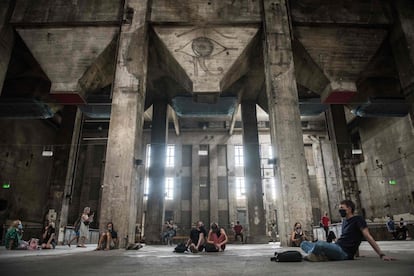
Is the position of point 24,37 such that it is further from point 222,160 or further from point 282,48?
point 222,160

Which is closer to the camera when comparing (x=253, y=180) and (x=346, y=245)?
(x=346, y=245)

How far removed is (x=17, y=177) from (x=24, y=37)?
10.2 meters

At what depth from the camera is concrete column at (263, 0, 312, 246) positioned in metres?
9.42

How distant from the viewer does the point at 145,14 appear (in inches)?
463

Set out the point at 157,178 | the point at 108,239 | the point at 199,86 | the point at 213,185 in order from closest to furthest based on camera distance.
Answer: the point at 108,239, the point at 199,86, the point at 157,178, the point at 213,185

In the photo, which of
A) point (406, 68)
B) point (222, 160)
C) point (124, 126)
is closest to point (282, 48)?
point (406, 68)

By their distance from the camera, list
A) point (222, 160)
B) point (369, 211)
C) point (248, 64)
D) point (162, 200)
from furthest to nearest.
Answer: point (222, 160)
point (369, 211)
point (162, 200)
point (248, 64)

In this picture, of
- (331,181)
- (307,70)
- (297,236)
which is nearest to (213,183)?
(331,181)

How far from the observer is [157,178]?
645 inches

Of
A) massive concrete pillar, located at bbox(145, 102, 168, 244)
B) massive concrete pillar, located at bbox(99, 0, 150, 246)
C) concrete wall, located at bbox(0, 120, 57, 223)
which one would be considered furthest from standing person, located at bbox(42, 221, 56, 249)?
concrete wall, located at bbox(0, 120, 57, 223)

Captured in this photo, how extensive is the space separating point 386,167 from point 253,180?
33.1 feet

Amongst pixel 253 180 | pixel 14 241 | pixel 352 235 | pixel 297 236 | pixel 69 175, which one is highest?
pixel 69 175

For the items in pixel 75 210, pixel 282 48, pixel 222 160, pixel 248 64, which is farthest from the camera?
pixel 222 160

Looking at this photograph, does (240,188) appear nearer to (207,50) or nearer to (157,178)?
(157,178)
